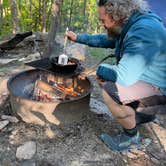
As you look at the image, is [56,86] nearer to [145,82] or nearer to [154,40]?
[145,82]

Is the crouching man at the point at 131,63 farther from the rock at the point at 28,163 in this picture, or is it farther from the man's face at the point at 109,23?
the rock at the point at 28,163

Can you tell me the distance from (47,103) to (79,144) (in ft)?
1.87

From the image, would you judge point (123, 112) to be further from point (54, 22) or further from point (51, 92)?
point (54, 22)

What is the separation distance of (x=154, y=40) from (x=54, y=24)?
90.6 inches

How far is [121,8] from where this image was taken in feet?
8.74

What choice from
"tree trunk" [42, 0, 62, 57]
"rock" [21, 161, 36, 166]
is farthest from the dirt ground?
"tree trunk" [42, 0, 62, 57]

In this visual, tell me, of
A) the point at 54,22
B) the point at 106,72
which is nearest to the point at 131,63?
the point at 106,72

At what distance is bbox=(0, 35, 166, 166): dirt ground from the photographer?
9.57 ft

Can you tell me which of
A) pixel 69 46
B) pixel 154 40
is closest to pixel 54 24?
pixel 69 46

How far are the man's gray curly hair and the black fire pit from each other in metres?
1.04

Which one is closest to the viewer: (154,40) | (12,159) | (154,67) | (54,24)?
(154,40)

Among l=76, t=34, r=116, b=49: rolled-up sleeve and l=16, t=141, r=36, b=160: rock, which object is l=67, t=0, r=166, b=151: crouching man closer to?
l=76, t=34, r=116, b=49: rolled-up sleeve

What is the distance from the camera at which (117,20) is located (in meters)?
2.76

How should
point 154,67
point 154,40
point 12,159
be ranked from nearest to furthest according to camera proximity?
1. point 154,40
2. point 154,67
3. point 12,159
